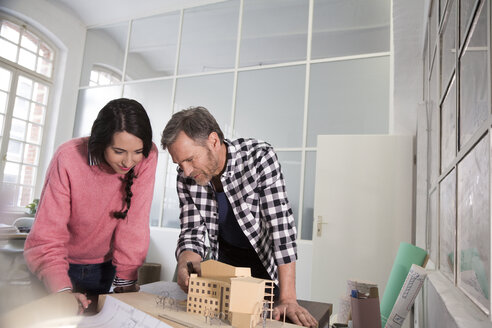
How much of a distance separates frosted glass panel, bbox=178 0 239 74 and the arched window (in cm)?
415

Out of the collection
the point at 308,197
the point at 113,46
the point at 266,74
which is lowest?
the point at 308,197

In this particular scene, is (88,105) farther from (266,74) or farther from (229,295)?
(229,295)

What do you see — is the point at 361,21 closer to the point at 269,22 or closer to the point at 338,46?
the point at 338,46

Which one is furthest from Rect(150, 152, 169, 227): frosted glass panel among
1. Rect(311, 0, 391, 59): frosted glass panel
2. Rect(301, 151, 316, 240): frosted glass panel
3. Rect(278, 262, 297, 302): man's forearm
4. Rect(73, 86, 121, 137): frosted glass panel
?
Rect(278, 262, 297, 302): man's forearm

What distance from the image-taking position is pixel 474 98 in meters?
0.87

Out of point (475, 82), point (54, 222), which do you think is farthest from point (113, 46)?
point (475, 82)

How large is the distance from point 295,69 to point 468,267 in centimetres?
322

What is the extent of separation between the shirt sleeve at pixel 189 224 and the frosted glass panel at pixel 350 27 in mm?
2957

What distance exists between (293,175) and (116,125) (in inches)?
111

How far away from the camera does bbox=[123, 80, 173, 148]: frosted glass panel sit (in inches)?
179

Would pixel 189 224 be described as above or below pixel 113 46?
below

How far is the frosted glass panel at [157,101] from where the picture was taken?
4.54 m

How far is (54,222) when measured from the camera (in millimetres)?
938

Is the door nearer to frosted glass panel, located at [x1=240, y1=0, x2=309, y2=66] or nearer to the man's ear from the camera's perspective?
frosted glass panel, located at [x1=240, y1=0, x2=309, y2=66]
